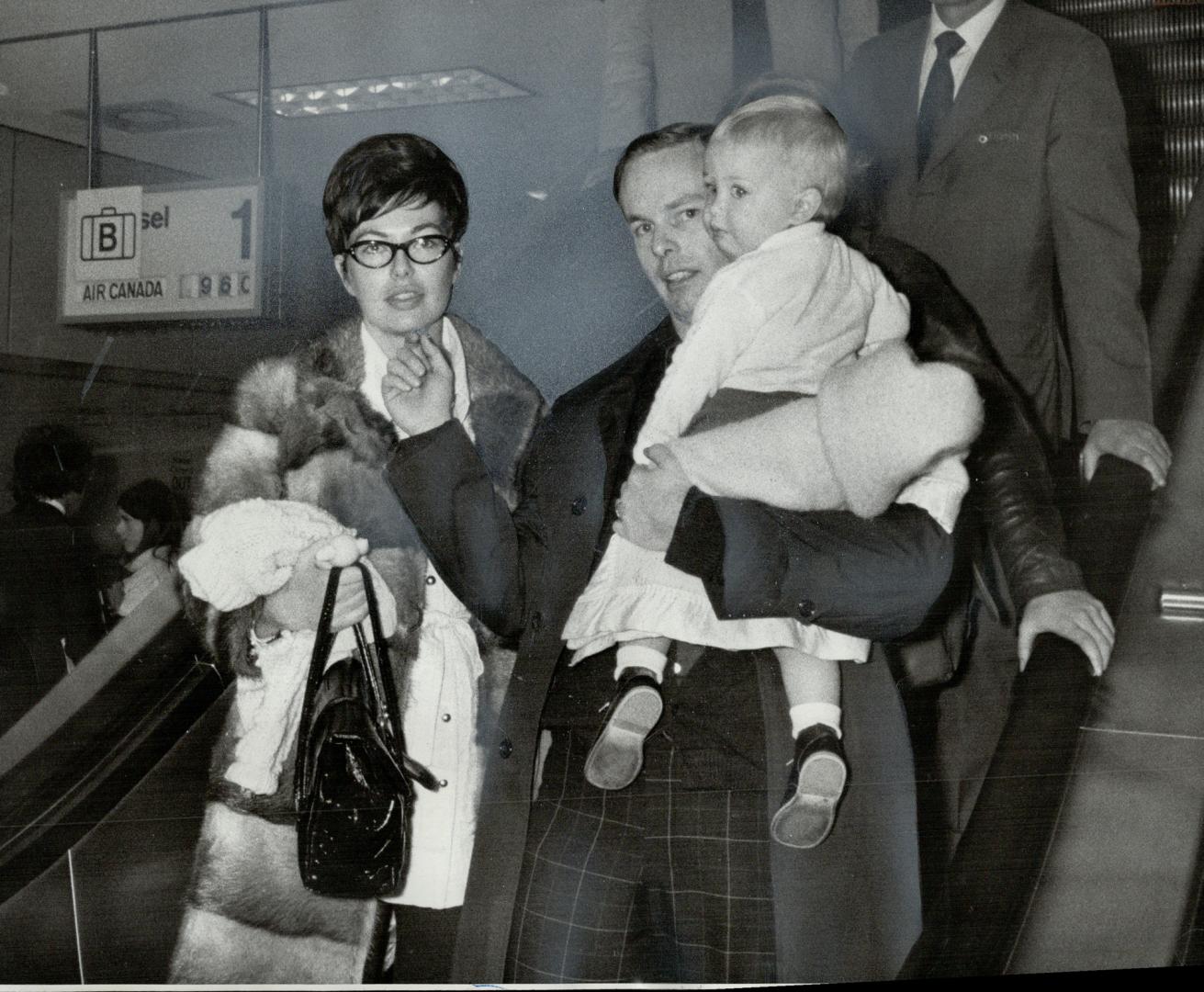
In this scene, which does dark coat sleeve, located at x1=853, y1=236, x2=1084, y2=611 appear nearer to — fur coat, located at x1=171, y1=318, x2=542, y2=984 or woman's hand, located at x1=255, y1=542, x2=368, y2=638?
fur coat, located at x1=171, y1=318, x2=542, y2=984

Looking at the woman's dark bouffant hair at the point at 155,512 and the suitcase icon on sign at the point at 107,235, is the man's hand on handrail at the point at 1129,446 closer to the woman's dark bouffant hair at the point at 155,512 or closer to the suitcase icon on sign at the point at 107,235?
the woman's dark bouffant hair at the point at 155,512

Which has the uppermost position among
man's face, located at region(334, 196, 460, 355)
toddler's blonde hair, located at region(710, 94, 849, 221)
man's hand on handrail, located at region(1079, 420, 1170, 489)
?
toddler's blonde hair, located at region(710, 94, 849, 221)

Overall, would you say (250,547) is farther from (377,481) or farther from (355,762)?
(355,762)

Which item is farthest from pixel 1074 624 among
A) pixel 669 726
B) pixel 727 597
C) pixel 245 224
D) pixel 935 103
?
pixel 245 224

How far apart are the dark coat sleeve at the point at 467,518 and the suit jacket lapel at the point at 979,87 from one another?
928 mm

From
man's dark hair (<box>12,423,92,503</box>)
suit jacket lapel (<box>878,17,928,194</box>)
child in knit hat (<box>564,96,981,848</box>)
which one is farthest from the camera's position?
man's dark hair (<box>12,423,92,503</box>)

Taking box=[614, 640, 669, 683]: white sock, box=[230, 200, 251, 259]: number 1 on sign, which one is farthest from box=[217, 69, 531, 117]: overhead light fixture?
box=[614, 640, 669, 683]: white sock

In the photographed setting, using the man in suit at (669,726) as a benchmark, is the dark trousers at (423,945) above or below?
below

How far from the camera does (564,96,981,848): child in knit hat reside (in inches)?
87.7

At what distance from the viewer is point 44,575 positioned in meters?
2.47

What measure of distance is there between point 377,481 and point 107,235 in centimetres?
71

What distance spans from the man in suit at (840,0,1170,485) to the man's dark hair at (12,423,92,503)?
1.56 meters

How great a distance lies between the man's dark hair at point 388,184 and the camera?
2385 millimetres

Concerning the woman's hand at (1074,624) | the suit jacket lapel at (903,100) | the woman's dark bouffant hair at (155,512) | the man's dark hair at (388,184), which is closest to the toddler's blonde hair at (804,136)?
the suit jacket lapel at (903,100)
